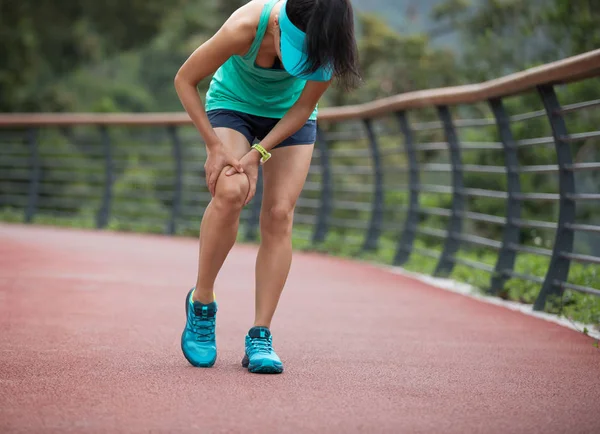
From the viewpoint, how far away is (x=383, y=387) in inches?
128

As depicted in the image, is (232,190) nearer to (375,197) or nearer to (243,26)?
(243,26)

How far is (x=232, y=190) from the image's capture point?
11.4 ft

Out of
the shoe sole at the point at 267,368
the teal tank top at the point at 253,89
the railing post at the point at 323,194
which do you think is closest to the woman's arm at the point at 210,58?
the teal tank top at the point at 253,89

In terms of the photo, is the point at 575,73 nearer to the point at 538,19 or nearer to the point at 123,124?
the point at 123,124

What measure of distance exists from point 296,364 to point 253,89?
1.04 metres

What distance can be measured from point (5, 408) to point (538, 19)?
61.7 feet

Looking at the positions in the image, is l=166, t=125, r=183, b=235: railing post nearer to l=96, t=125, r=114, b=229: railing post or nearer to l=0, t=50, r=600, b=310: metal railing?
l=0, t=50, r=600, b=310: metal railing

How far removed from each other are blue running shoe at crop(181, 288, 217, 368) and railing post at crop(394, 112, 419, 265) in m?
4.67

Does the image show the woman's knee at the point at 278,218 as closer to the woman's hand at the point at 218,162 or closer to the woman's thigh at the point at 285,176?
the woman's thigh at the point at 285,176

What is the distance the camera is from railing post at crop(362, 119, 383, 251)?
903cm

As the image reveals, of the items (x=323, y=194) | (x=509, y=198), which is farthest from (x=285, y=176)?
(x=323, y=194)

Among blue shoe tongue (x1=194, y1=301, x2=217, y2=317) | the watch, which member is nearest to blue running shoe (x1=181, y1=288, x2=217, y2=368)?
blue shoe tongue (x1=194, y1=301, x2=217, y2=317)

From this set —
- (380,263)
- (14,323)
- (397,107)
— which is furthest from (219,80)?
(380,263)

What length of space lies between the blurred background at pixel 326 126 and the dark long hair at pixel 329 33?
2.42 meters
